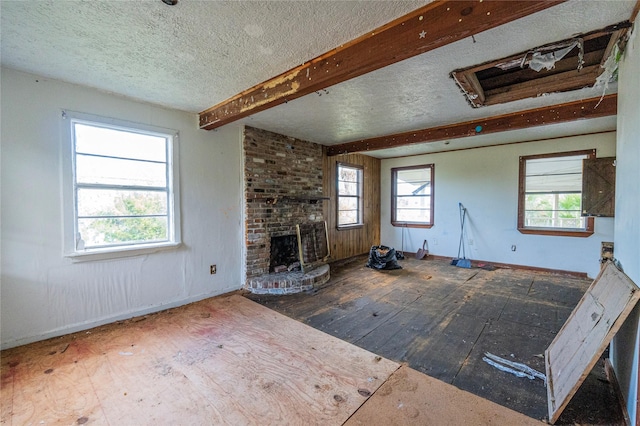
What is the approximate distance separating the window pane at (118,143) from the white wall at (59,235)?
0.17m

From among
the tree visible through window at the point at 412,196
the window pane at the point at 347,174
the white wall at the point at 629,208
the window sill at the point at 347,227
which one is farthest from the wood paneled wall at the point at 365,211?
the white wall at the point at 629,208

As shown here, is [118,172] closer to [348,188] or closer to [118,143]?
[118,143]

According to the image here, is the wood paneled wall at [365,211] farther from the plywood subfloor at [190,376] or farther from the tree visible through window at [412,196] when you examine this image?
the plywood subfloor at [190,376]

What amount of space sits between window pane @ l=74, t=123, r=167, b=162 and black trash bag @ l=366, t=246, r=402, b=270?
3991mm

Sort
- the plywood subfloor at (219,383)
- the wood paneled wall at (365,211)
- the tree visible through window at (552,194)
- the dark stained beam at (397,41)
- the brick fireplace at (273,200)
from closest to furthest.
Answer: the dark stained beam at (397,41)
the plywood subfloor at (219,383)
the brick fireplace at (273,200)
the tree visible through window at (552,194)
the wood paneled wall at (365,211)

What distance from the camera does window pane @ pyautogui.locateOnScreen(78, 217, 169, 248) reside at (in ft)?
9.05

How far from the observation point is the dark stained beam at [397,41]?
1.38 m

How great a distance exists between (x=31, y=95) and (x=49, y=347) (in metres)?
2.28

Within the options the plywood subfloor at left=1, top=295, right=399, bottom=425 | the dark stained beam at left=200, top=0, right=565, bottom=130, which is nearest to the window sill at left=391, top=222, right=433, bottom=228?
the plywood subfloor at left=1, top=295, right=399, bottom=425

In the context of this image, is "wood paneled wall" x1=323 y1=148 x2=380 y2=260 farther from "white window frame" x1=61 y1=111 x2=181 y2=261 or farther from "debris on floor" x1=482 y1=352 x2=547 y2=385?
"debris on floor" x1=482 y1=352 x2=547 y2=385

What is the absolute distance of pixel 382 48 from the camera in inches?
69.6

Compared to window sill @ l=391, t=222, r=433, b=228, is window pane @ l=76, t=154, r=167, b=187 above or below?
above

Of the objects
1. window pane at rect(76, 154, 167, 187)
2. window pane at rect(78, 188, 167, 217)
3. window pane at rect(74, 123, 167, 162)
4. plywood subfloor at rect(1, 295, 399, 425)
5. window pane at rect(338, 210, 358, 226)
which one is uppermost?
window pane at rect(74, 123, 167, 162)

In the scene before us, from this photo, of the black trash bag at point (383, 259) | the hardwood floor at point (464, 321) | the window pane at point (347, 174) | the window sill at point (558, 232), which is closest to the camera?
the hardwood floor at point (464, 321)
